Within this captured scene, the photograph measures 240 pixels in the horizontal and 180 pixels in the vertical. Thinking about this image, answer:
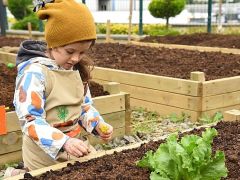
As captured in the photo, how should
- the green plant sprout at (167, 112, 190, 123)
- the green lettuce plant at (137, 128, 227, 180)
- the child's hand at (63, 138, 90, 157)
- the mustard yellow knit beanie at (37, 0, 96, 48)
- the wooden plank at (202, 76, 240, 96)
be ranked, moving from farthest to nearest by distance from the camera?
the green plant sprout at (167, 112, 190, 123), the wooden plank at (202, 76, 240, 96), the mustard yellow knit beanie at (37, 0, 96, 48), the child's hand at (63, 138, 90, 157), the green lettuce plant at (137, 128, 227, 180)

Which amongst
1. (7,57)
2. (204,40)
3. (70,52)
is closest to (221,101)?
(70,52)

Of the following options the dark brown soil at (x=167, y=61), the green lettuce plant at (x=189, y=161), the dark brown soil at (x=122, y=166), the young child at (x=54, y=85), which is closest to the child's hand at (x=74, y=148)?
the young child at (x=54, y=85)

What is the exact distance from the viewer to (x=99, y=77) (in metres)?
7.57

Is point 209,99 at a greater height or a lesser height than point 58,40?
lesser

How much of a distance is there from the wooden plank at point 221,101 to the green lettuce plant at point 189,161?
Answer: 3.38 m

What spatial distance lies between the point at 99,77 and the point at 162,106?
4.76ft

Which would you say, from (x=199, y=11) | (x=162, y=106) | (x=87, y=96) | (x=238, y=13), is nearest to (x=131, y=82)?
(x=162, y=106)

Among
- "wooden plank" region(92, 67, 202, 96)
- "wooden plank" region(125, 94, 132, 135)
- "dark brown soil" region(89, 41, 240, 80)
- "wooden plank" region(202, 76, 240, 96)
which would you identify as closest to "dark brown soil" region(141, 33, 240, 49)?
"dark brown soil" region(89, 41, 240, 80)

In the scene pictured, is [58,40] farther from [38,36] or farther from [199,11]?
[199,11]

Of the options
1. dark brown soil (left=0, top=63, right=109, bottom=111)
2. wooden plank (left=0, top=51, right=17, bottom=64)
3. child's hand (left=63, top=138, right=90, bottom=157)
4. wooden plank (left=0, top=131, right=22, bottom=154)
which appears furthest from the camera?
wooden plank (left=0, top=51, right=17, bottom=64)

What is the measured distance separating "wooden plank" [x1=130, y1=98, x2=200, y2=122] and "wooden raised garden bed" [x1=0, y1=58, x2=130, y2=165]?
39.5 inches

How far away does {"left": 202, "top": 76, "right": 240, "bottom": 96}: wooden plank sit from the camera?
6016 millimetres

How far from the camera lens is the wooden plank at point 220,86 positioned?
602 centimetres

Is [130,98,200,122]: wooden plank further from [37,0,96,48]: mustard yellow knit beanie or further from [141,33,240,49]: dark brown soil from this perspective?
[141,33,240,49]: dark brown soil
